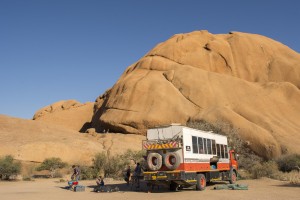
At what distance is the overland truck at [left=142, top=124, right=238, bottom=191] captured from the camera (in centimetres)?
1644

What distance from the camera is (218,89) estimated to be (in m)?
47.3

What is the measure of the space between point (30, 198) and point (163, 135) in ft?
23.9

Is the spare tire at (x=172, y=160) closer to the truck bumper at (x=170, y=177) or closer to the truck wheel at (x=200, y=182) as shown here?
the truck bumper at (x=170, y=177)

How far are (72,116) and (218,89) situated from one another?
35.6 m

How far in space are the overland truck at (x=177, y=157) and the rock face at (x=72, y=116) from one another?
49256 millimetres

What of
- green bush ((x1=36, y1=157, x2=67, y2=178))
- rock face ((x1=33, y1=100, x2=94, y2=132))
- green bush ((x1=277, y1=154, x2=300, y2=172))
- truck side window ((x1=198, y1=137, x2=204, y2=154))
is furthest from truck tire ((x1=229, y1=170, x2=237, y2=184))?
rock face ((x1=33, y1=100, x2=94, y2=132))

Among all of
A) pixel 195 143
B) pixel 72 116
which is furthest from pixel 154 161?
pixel 72 116

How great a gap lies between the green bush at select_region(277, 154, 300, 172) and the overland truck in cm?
1275

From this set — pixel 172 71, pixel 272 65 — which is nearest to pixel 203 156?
pixel 172 71

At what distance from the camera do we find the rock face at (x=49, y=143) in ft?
114

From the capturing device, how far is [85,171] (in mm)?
29391

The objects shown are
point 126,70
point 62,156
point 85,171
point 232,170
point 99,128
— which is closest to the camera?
point 232,170

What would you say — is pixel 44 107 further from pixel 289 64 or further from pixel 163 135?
pixel 163 135

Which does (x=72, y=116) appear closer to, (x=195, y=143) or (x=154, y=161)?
(x=154, y=161)
